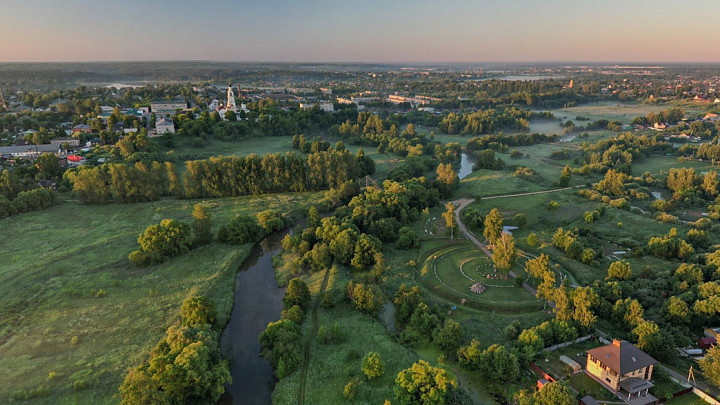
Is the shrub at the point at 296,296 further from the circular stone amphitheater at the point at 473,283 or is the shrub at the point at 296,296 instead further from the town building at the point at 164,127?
the town building at the point at 164,127

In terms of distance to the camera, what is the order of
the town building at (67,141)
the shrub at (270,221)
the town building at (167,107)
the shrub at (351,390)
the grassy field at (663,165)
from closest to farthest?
the shrub at (351,390) → the shrub at (270,221) → the grassy field at (663,165) → the town building at (67,141) → the town building at (167,107)

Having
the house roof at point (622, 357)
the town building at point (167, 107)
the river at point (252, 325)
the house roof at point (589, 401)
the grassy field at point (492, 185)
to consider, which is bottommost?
the river at point (252, 325)

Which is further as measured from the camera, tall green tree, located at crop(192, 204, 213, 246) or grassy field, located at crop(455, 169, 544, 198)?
grassy field, located at crop(455, 169, 544, 198)

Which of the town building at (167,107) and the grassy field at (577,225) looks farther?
the town building at (167,107)

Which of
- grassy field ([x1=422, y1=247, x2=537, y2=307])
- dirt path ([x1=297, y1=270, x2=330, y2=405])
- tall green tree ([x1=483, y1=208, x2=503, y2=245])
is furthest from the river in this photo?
tall green tree ([x1=483, y1=208, x2=503, y2=245])

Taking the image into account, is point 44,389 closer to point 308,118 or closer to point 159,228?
point 159,228

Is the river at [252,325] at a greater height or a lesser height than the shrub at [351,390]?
lesser

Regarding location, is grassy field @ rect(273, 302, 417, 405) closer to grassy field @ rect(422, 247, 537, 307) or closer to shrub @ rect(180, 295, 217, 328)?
shrub @ rect(180, 295, 217, 328)

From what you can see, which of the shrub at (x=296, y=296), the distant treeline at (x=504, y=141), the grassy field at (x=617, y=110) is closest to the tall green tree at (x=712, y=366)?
the shrub at (x=296, y=296)
